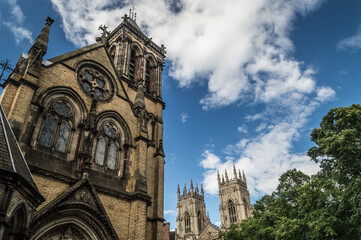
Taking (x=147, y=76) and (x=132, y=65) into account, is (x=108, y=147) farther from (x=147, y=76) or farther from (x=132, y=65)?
(x=132, y=65)

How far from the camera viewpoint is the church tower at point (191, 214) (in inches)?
3162

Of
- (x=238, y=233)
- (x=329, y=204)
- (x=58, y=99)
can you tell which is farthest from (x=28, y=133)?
(x=238, y=233)

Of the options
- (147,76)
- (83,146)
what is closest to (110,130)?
(83,146)

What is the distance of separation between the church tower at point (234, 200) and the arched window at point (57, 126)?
7110 cm

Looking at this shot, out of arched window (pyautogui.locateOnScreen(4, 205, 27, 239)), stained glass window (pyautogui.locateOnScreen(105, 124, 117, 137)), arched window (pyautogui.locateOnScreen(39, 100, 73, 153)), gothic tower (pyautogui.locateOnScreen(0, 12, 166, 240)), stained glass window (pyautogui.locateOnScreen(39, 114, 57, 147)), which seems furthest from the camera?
stained glass window (pyautogui.locateOnScreen(105, 124, 117, 137))

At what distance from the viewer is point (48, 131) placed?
477 inches

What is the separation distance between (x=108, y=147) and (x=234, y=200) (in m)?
74.3

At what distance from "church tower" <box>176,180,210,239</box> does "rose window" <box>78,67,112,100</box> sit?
70.7 m

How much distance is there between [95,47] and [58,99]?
5.01 m

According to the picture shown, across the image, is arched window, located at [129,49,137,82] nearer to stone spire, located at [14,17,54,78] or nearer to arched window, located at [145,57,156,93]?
arched window, located at [145,57,156,93]

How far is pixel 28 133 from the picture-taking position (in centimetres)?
1105

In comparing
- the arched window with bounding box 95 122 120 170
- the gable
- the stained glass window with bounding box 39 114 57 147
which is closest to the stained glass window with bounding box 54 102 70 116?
the stained glass window with bounding box 39 114 57 147

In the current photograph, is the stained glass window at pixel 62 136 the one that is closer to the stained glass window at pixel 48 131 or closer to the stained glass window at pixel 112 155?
the stained glass window at pixel 48 131

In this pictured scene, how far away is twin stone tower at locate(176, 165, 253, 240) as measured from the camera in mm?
79125
